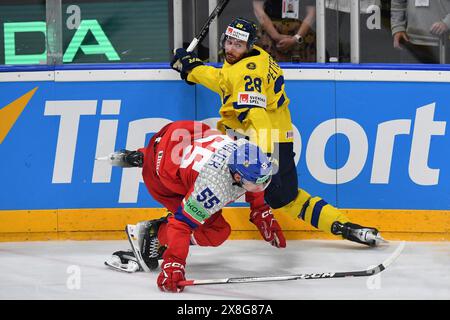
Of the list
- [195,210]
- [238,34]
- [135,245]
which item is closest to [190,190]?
[195,210]

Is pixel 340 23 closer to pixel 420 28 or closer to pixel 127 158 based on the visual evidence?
pixel 420 28

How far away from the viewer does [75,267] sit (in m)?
5.66

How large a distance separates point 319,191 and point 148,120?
1.11 metres

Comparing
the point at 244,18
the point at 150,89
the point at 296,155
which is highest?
the point at 244,18

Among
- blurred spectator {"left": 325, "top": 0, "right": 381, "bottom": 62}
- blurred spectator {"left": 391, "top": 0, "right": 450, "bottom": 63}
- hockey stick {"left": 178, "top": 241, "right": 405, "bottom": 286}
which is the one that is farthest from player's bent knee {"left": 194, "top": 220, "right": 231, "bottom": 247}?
blurred spectator {"left": 391, "top": 0, "right": 450, "bottom": 63}

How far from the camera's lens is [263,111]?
5.77m

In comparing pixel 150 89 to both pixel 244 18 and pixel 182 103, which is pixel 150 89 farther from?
pixel 244 18

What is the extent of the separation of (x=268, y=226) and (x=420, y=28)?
153 cm

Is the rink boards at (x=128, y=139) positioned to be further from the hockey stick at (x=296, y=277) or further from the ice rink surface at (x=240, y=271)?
the hockey stick at (x=296, y=277)

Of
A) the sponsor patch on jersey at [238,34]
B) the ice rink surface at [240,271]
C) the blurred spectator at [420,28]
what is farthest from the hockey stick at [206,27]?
the ice rink surface at [240,271]

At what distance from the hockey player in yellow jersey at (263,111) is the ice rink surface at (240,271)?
0.67 feet

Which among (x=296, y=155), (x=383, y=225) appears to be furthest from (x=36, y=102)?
(x=383, y=225)
